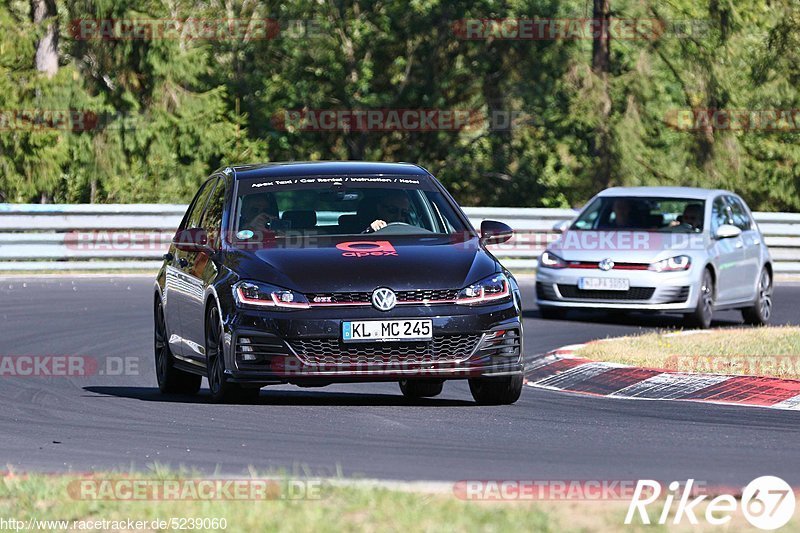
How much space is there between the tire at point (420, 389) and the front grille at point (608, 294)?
284 inches

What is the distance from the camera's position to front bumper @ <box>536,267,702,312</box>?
61.9ft

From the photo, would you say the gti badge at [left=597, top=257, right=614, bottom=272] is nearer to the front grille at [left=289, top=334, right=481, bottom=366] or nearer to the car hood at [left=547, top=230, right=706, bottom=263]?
the car hood at [left=547, top=230, right=706, bottom=263]

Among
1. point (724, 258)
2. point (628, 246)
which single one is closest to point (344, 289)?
point (628, 246)

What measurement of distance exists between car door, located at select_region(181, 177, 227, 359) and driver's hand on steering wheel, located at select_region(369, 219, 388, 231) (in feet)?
3.27

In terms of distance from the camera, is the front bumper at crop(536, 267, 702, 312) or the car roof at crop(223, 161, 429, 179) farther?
the front bumper at crop(536, 267, 702, 312)

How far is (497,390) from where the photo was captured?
11062mm

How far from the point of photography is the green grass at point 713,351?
13.1 meters

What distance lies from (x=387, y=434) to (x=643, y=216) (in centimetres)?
1106

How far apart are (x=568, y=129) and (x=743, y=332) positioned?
20593 millimetres

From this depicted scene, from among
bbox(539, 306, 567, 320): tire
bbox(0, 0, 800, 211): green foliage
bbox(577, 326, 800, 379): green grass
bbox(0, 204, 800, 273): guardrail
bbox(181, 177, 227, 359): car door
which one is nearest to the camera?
bbox(181, 177, 227, 359): car door

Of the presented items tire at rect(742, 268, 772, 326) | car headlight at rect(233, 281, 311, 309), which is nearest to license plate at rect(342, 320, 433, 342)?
car headlight at rect(233, 281, 311, 309)

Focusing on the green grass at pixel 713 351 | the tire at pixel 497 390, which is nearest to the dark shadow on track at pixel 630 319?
the green grass at pixel 713 351

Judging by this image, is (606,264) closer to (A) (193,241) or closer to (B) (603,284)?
(B) (603,284)

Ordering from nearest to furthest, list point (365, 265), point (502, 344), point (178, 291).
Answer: point (365, 265), point (502, 344), point (178, 291)
